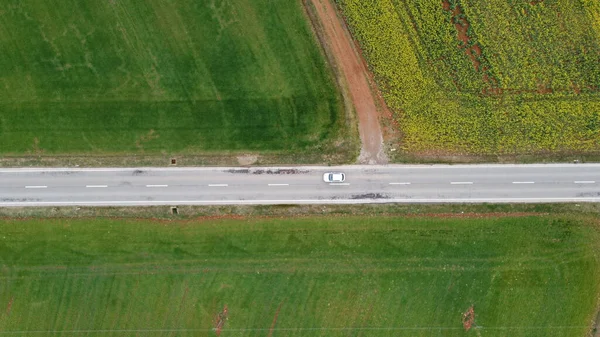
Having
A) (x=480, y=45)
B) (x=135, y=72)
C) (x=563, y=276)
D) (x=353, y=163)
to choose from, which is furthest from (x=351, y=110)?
(x=563, y=276)

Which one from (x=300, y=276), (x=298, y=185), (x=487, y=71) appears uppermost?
(x=487, y=71)

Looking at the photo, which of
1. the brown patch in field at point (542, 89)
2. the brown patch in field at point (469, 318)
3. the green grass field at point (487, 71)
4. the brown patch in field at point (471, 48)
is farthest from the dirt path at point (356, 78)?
the brown patch in field at point (469, 318)

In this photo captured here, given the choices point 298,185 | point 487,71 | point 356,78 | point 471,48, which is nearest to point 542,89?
point 487,71

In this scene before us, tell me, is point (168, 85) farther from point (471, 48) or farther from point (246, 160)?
point (471, 48)

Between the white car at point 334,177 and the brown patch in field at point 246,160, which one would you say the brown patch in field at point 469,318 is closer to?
the white car at point 334,177

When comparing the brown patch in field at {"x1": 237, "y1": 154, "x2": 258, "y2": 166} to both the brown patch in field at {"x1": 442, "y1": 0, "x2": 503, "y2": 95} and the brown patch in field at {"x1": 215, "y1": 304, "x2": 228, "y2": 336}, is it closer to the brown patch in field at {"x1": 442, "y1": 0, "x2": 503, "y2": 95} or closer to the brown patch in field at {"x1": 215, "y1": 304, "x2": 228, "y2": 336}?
the brown patch in field at {"x1": 215, "y1": 304, "x2": 228, "y2": 336}

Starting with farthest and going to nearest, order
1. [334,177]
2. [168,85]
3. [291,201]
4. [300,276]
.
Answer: [168,85] → [291,201] → [300,276] → [334,177]
